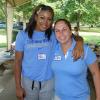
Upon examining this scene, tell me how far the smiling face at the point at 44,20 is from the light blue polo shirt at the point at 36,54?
62mm

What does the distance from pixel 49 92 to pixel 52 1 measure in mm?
25889

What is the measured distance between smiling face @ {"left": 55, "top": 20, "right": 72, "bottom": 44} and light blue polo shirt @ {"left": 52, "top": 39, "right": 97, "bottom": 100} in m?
0.08

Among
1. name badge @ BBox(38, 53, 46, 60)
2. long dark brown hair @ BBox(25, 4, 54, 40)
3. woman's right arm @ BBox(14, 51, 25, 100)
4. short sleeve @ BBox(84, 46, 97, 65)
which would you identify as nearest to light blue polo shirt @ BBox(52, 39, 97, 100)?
short sleeve @ BBox(84, 46, 97, 65)

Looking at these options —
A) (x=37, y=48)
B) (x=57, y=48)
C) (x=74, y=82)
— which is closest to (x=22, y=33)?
(x=37, y=48)

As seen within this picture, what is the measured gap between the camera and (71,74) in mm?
2650

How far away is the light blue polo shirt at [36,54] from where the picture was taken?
2975 mm

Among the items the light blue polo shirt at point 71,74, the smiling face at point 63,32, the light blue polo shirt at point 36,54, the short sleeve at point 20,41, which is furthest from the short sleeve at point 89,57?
the short sleeve at point 20,41

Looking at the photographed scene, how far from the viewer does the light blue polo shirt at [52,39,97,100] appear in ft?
8.71

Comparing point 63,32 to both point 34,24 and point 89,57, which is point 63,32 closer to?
point 89,57

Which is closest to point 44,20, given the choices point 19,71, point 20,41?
point 20,41

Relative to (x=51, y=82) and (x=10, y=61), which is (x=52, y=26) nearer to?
(x=51, y=82)

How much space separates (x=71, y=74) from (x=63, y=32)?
338 millimetres

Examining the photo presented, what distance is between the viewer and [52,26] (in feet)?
10.1

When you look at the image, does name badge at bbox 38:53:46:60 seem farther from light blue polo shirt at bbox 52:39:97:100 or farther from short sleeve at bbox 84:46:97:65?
short sleeve at bbox 84:46:97:65
